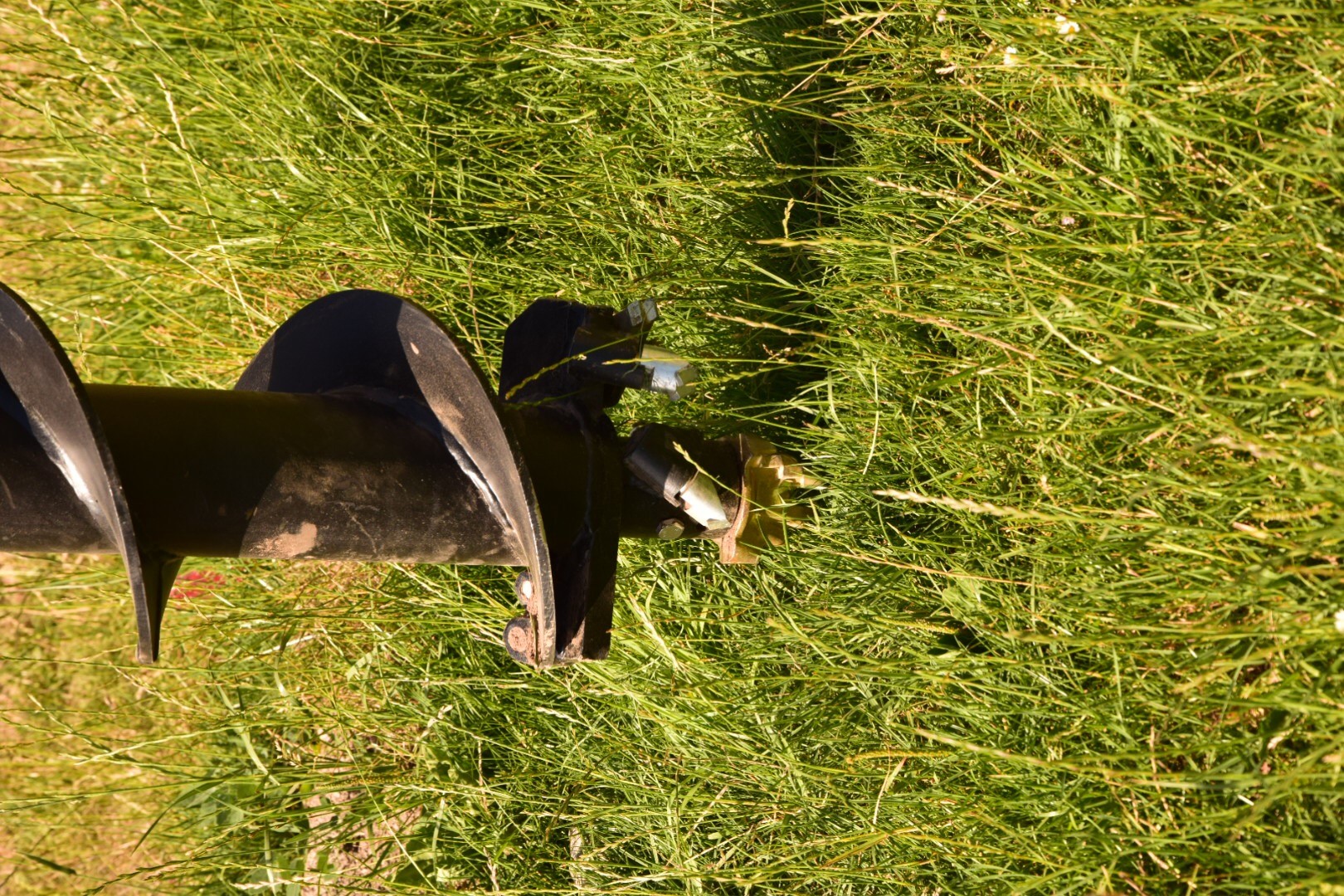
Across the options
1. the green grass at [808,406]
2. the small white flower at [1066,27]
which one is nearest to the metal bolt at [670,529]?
the green grass at [808,406]

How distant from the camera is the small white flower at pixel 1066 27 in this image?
1737mm

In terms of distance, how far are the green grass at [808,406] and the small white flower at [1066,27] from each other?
0.13 feet

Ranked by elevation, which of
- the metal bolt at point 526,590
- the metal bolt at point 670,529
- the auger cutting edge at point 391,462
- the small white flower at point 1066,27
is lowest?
the metal bolt at point 670,529

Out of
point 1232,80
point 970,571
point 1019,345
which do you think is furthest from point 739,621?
point 1232,80

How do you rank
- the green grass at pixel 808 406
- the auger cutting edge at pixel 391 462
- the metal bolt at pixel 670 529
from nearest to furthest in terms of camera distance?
the auger cutting edge at pixel 391 462
the green grass at pixel 808 406
the metal bolt at pixel 670 529

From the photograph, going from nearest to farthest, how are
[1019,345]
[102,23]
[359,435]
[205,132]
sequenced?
[359,435], [1019,345], [205,132], [102,23]

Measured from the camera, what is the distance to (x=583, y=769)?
255 cm

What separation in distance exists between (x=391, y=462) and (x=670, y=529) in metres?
0.56

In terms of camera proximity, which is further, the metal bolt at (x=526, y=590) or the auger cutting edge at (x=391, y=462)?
the metal bolt at (x=526, y=590)

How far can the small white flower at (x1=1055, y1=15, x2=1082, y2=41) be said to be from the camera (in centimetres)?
174

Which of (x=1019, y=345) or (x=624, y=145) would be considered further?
(x=624, y=145)

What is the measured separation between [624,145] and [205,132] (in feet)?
4.18

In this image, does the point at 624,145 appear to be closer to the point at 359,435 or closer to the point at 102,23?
the point at 359,435

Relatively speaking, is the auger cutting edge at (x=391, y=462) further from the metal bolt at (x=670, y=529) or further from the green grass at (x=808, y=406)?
the green grass at (x=808, y=406)
